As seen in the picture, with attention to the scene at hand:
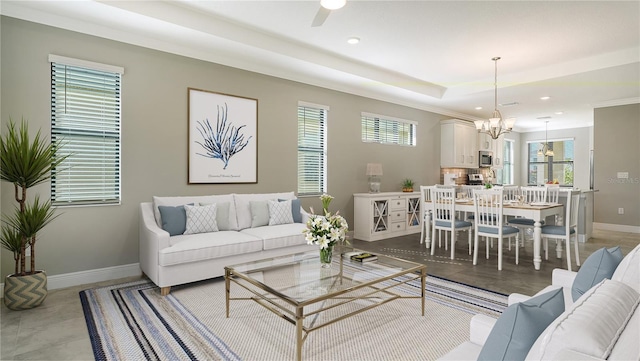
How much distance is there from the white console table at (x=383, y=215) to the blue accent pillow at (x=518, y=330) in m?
4.86

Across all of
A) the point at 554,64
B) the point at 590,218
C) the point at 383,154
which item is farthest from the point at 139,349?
the point at 590,218

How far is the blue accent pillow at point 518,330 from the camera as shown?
0.97m

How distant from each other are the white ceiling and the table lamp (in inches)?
51.7

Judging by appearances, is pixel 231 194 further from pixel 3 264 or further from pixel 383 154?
pixel 383 154

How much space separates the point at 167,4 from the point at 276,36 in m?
1.28

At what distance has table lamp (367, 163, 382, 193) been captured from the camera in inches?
245

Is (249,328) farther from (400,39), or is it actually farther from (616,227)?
(616,227)

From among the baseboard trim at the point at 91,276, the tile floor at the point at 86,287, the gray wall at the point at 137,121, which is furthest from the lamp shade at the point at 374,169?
the baseboard trim at the point at 91,276

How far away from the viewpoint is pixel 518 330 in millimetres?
979

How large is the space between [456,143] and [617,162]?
324cm

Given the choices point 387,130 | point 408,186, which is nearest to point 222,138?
point 387,130

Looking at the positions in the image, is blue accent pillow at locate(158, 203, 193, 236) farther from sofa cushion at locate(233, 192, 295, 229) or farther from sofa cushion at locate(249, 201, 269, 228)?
sofa cushion at locate(249, 201, 269, 228)

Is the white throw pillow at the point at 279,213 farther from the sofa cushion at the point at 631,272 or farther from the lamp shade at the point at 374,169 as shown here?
the sofa cushion at the point at 631,272

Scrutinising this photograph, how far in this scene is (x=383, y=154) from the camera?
22.5ft
